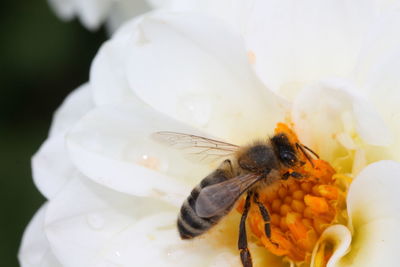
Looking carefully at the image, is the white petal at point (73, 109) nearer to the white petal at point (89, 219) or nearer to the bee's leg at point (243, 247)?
the white petal at point (89, 219)

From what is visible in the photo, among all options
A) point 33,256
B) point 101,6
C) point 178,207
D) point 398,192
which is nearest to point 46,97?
point 101,6

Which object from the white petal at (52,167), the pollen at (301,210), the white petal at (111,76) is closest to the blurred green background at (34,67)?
the white petal at (52,167)

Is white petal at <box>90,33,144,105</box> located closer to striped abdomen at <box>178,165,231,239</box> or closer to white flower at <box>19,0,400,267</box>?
white flower at <box>19,0,400,267</box>

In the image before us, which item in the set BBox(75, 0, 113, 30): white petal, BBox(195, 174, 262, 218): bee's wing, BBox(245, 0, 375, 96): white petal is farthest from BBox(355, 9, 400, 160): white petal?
BBox(75, 0, 113, 30): white petal

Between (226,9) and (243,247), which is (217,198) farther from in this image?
(226,9)

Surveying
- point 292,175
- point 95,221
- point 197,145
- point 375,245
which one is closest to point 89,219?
point 95,221

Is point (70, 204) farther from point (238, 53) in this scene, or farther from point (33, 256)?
point (238, 53)
